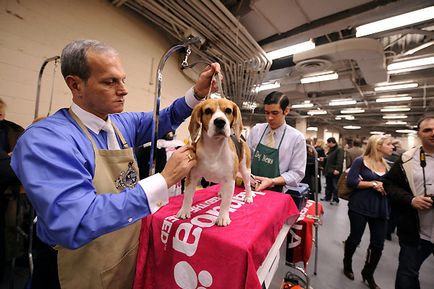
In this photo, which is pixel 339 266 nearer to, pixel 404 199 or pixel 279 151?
pixel 404 199

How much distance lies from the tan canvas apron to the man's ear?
10 cm

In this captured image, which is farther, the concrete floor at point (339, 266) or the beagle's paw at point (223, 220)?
the concrete floor at point (339, 266)

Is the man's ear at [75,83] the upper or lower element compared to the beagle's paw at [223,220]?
upper

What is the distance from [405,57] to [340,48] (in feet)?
6.15

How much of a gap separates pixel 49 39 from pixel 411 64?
6788 millimetres

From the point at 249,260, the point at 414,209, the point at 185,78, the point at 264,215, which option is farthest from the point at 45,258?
the point at 185,78

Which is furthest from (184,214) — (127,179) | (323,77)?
(323,77)

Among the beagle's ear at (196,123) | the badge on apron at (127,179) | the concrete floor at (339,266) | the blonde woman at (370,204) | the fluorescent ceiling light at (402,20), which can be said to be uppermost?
the fluorescent ceiling light at (402,20)

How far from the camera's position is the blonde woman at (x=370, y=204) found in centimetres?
239

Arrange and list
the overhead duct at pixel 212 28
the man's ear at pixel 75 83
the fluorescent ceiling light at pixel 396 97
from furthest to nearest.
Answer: the fluorescent ceiling light at pixel 396 97 < the overhead duct at pixel 212 28 < the man's ear at pixel 75 83

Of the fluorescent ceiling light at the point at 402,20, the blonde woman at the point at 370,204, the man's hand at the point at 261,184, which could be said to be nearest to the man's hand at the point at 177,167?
the man's hand at the point at 261,184

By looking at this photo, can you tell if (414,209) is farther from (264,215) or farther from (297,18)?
(297,18)

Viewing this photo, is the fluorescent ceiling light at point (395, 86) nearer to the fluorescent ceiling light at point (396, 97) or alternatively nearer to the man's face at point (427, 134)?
the fluorescent ceiling light at point (396, 97)

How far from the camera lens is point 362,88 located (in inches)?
289
